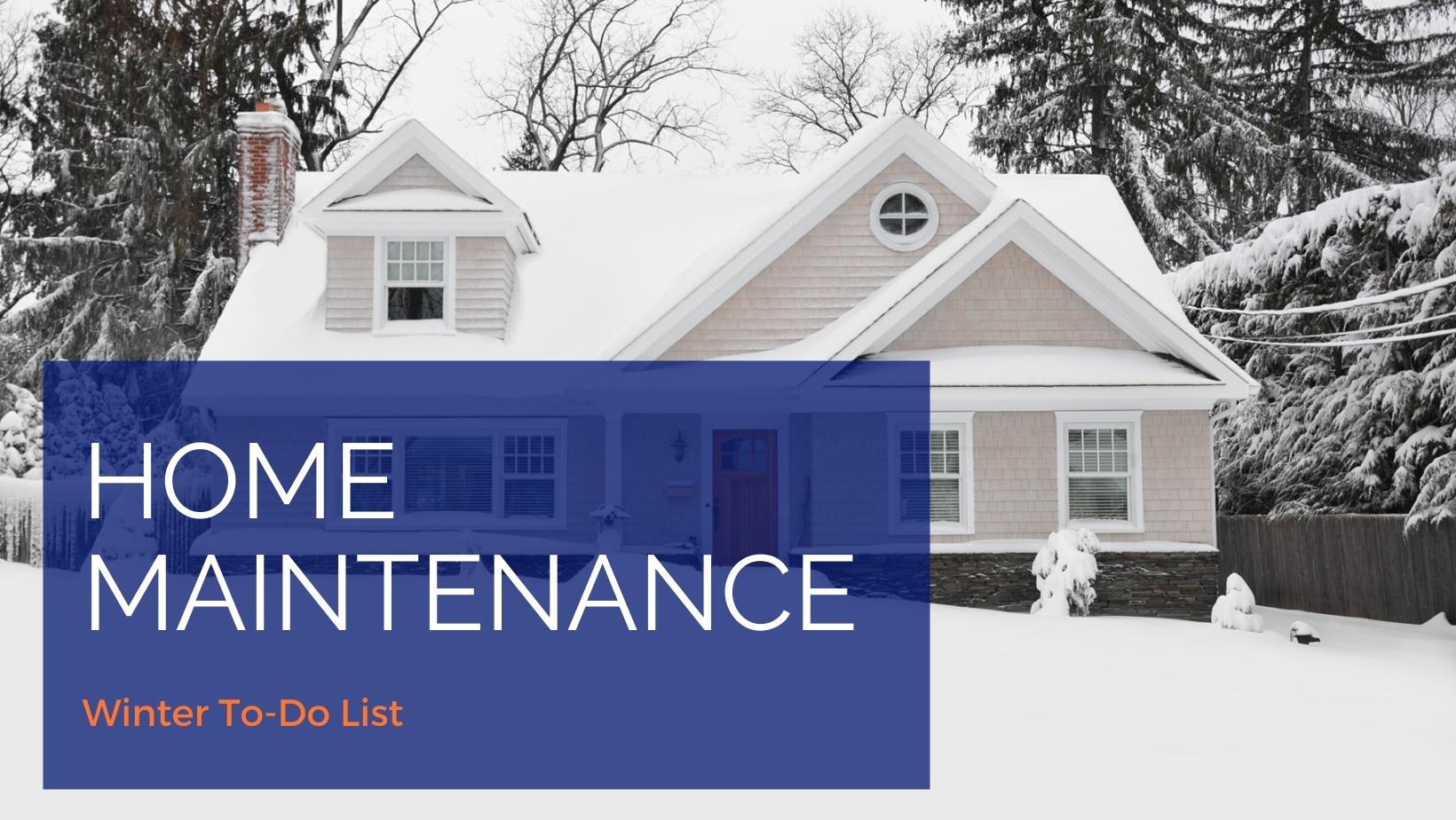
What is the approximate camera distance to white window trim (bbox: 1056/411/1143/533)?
1474cm

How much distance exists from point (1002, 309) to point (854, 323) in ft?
5.77

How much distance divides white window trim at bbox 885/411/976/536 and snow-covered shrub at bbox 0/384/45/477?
1625cm

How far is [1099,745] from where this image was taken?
24.6ft

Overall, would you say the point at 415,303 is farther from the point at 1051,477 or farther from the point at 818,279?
the point at 1051,477

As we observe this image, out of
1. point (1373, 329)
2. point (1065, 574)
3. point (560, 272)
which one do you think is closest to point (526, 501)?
point (560, 272)

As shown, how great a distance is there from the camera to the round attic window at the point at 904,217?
53.0 feet

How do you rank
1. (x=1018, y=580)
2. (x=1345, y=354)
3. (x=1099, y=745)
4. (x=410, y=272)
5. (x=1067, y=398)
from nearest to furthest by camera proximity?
(x=1099, y=745) → (x=1067, y=398) → (x=1018, y=580) → (x=410, y=272) → (x=1345, y=354)

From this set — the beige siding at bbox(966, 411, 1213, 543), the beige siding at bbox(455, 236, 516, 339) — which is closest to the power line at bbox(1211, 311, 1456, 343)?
the beige siding at bbox(966, 411, 1213, 543)

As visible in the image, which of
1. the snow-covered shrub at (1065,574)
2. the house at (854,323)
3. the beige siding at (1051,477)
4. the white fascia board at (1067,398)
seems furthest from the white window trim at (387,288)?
the snow-covered shrub at (1065,574)

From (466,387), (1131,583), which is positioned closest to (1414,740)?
(1131,583)

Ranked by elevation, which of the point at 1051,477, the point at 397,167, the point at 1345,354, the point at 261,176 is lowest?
the point at 1051,477

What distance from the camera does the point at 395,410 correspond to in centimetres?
1564

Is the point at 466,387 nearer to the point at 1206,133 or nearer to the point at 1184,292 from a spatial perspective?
the point at 1184,292

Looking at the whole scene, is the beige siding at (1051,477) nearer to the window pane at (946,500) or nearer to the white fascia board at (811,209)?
the window pane at (946,500)
